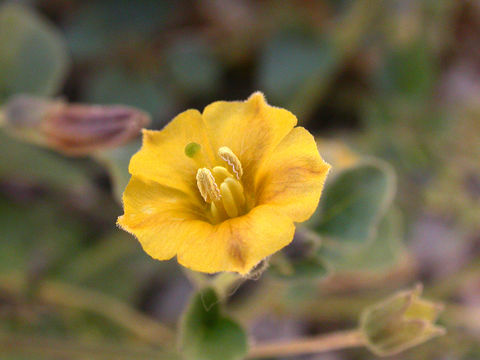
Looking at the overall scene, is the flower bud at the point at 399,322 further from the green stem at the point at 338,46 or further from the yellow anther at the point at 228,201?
the green stem at the point at 338,46

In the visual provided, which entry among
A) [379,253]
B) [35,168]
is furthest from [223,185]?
[35,168]

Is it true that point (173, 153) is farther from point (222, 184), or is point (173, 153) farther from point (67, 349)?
point (67, 349)

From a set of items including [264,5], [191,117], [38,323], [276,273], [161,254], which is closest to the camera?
[161,254]

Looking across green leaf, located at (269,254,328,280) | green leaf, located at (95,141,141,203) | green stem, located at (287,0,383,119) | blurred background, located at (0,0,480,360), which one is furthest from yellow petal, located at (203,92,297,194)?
green stem, located at (287,0,383,119)

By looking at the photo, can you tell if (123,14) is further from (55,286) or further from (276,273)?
(276,273)

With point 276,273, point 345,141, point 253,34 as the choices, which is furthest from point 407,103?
point 276,273

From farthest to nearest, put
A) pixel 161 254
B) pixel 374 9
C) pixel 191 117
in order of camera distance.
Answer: pixel 374 9
pixel 191 117
pixel 161 254
